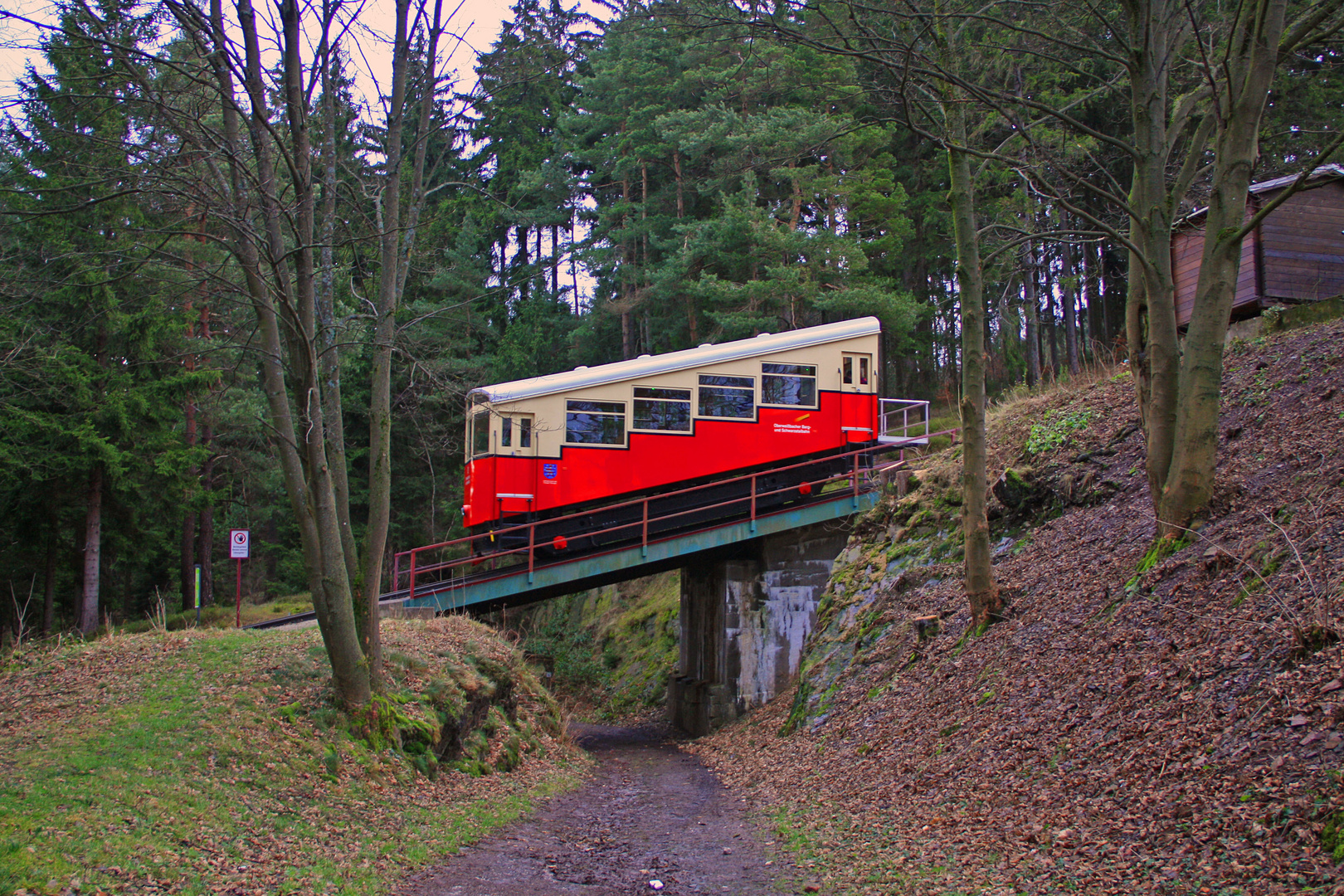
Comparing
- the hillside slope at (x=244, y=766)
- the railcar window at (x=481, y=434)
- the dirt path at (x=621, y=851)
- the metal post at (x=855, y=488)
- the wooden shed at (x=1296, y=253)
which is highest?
the wooden shed at (x=1296, y=253)

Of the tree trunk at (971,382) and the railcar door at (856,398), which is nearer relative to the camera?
the tree trunk at (971,382)

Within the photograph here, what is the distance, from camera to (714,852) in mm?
7066

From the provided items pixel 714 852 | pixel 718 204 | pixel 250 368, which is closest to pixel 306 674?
pixel 714 852

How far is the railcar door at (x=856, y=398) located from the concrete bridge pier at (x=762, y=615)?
183 centimetres

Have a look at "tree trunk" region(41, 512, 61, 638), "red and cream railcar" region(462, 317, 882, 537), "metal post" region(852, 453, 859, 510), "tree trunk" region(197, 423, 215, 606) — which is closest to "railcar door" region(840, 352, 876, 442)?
"red and cream railcar" region(462, 317, 882, 537)

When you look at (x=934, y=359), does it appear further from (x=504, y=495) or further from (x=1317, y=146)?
(x=504, y=495)

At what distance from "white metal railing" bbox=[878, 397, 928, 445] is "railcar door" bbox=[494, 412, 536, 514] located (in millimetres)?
6812

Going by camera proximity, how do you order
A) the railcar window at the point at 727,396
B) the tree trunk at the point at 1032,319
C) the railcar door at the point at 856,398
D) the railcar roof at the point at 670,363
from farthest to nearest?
1. the tree trunk at the point at 1032,319
2. the railcar door at the point at 856,398
3. the railcar window at the point at 727,396
4. the railcar roof at the point at 670,363

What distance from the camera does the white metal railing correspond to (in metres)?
17.4

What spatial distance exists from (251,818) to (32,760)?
1.57 m

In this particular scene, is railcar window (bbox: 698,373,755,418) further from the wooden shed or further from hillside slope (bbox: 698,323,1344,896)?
the wooden shed

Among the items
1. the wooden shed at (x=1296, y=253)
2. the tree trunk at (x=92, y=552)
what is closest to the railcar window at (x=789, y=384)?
the wooden shed at (x=1296, y=253)

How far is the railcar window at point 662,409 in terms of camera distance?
1647 centimetres

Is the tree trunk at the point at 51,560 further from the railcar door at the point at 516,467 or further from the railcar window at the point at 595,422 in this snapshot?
the railcar window at the point at 595,422
